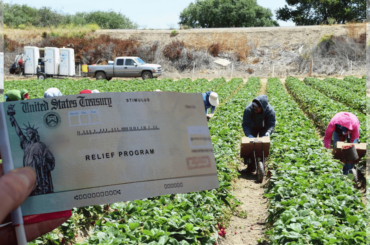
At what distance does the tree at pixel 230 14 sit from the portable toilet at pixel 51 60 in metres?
34.0

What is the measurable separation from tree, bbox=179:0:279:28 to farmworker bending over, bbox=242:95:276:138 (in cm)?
5411

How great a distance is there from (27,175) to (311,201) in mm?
3830

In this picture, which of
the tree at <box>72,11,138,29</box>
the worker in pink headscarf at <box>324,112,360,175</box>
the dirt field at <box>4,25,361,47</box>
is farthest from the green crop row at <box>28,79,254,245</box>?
the tree at <box>72,11,138,29</box>

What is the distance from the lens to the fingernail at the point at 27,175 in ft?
4.29

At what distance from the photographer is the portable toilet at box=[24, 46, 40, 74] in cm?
3366

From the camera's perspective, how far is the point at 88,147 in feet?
4.52

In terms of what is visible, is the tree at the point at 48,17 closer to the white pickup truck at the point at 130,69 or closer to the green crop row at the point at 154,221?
the white pickup truck at the point at 130,69

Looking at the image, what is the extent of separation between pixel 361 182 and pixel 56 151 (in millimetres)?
6724

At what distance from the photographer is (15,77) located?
39812 mm

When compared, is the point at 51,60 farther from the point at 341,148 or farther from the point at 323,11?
the point at 323,11

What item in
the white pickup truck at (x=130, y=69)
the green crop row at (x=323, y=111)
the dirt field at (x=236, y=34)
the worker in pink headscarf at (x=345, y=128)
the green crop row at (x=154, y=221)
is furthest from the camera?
the dirt field at (x=236, y=34)

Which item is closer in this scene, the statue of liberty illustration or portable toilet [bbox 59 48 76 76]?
the statue of liberty illustration

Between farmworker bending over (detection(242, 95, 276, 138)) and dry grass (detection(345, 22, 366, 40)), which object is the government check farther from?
dry grass (detection(345, 22, 366, 40))

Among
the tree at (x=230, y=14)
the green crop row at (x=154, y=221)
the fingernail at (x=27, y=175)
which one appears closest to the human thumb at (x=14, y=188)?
the fingernail at (x=27, y=175)
